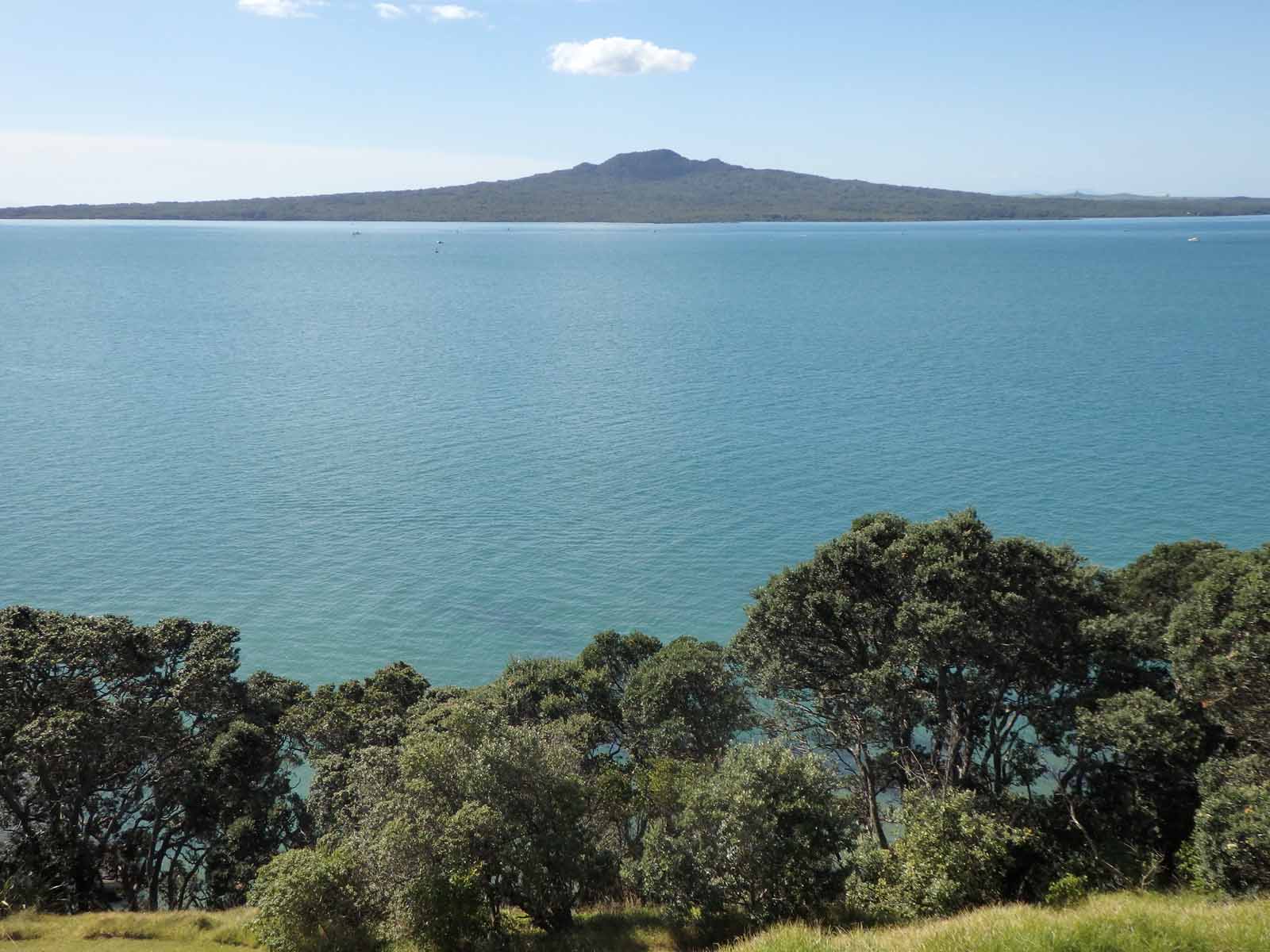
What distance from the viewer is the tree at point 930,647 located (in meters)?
22.6

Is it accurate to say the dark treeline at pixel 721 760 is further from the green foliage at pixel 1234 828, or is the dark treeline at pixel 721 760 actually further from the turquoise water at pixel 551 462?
the turquoise water at pixel 551 462

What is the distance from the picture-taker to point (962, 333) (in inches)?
4815

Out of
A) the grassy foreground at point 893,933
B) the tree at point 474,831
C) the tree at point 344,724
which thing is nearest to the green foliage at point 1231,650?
the grassy foreground at point 893,933

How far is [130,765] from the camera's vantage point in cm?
2748

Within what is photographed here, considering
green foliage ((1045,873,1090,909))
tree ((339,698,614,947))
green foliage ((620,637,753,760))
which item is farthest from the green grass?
green foliage ((620,637,753,760))

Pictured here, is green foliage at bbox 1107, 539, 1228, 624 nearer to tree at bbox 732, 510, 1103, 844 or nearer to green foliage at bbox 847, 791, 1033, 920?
tree at bbox 732, 510, 1103, 844

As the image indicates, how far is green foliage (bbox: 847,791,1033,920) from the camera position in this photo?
719 inches

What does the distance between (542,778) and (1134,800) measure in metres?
14.2

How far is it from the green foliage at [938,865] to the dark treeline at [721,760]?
7 centimetres

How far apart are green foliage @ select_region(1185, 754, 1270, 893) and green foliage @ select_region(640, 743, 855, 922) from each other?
7.22 m

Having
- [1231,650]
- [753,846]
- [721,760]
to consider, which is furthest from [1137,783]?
[721,760]

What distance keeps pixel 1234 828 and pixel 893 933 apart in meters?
7.19

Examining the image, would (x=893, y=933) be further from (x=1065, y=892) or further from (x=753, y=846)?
(x=1065, y=892)

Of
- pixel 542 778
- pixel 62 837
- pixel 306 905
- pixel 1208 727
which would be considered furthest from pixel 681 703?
pixel 62 837
